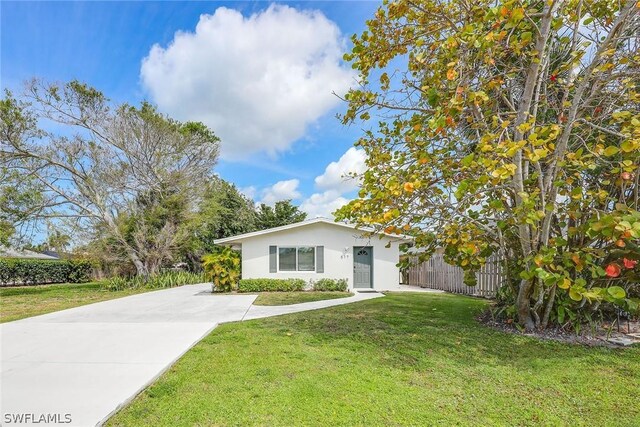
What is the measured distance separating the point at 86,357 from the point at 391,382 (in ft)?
13.6

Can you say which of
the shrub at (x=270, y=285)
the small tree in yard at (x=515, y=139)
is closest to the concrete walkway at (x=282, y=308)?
the shrub at (x=270, y=285)

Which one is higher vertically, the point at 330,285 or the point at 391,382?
the point at 391,382

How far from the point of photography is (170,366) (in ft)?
14.2

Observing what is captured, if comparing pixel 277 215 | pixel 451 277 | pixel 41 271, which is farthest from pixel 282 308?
pixel 41 271

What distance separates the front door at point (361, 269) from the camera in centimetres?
1543

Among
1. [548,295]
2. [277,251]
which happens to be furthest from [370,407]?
[277,251]

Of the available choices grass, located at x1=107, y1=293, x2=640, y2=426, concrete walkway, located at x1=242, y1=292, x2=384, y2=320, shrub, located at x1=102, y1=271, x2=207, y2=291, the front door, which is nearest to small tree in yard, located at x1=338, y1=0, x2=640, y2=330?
grass, located at x1=107, y1=293, x2=640, y2=426

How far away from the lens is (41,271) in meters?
20.6

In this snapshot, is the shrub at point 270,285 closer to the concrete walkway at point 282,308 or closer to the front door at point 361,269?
the front door at point 361,269

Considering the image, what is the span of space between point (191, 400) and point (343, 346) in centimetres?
246

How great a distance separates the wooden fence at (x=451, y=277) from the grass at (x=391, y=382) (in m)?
4.59

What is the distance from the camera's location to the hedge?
64.1 feet

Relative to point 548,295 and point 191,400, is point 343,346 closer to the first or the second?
point 191,400

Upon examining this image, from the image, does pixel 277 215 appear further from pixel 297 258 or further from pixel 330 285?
pixel 330 285
